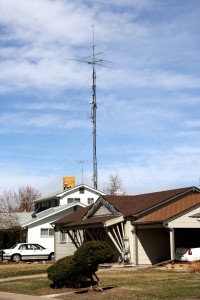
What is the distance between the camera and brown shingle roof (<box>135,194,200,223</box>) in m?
28.0

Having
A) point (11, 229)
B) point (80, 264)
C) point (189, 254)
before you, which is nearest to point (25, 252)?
point (11, 229)

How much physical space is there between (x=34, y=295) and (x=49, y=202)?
37185 millimetres

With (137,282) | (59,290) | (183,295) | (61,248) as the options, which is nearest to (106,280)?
(137,282)

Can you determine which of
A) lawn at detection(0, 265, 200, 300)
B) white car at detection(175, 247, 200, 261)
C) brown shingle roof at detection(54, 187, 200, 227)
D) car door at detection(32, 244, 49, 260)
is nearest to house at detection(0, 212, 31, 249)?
car door at detection(32, 244, 49, 260)

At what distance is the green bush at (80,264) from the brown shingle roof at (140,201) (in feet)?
39.8

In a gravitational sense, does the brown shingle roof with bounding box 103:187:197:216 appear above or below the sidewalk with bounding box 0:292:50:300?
above

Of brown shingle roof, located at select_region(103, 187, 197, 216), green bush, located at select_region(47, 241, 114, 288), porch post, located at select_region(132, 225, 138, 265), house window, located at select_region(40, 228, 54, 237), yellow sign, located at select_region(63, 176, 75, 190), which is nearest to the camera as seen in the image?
green bush, located at select_region(47, 241, 114, 288)

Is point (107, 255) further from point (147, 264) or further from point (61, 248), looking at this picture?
point (61, 248)

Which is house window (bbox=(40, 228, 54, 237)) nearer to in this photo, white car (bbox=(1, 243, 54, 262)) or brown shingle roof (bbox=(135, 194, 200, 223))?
white car (bbox=(1, 243, 54, 262))

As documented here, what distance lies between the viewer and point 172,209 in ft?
96.0

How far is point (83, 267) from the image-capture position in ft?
55.0

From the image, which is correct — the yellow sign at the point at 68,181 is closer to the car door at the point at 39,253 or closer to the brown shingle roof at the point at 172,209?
the car door at the point at 39,253

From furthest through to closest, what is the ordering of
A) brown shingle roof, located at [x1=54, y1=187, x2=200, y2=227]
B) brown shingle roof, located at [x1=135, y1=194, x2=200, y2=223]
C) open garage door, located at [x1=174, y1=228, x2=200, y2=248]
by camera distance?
open garage door, located at [x1=174, y1=228, x2=200, y2=248] < brown shingle roof, located at [x1=54, y1=187, x2=200, y2=227] < brown shingle roof, located at [x1=135, y1=194, x2=200, y2=223]

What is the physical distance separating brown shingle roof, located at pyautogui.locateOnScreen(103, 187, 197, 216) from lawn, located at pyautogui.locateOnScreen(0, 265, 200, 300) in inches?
317
